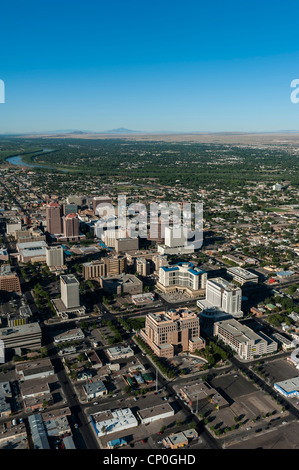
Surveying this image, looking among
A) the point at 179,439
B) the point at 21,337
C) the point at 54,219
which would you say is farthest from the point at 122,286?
the point at 54,219

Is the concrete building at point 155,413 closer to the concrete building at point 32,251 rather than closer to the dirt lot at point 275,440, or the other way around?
the dirt lot at point 275,440

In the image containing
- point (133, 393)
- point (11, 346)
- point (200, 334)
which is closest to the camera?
point (133, 393)

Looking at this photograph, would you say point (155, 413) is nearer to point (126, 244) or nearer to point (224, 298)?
point (224, 298)
